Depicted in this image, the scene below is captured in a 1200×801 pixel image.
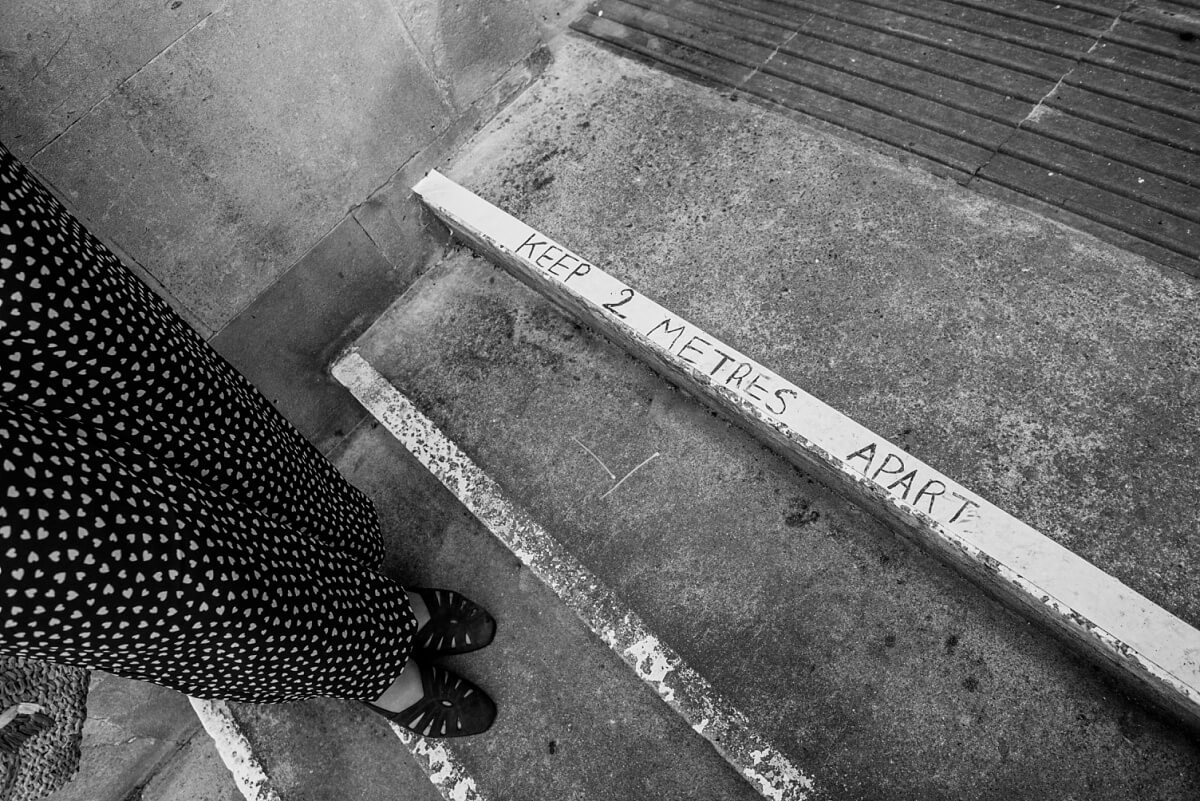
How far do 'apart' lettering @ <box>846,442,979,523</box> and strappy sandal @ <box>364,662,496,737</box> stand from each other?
1.40 metres

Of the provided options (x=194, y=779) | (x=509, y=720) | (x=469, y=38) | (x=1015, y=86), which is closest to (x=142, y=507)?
(x=509, y=720)

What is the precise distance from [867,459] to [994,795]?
0.91 meters

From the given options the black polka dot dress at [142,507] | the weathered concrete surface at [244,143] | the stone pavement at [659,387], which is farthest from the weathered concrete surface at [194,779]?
the weathered concrete surface at [244,143]

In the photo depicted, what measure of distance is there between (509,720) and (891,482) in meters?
1.42

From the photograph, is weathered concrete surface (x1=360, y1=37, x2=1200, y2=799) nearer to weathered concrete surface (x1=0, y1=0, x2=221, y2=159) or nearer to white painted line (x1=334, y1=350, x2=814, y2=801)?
white painted line (x1=334, y1=350, x2=814, y2=801)

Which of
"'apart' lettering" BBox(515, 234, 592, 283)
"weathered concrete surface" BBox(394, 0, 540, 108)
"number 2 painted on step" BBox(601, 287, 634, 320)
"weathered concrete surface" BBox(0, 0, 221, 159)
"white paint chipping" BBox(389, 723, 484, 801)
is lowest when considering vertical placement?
"white paint chipping" BBox(389, 723, 484, 801)

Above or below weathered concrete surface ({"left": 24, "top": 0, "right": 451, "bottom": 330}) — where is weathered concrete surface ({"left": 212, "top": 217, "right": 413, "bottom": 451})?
below

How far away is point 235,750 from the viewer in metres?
2.84

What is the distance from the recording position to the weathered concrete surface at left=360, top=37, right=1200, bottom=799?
2.12 m

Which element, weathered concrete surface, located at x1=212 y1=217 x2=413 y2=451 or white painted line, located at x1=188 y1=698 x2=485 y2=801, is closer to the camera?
white painted line, located at x1=188 y1=698 x2=485 y2=801

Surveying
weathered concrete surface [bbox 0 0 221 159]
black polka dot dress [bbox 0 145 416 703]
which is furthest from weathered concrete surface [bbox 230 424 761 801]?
weathered concrete surface [bbox 0 0 221 159]

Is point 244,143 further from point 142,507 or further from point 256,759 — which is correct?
point 256,759

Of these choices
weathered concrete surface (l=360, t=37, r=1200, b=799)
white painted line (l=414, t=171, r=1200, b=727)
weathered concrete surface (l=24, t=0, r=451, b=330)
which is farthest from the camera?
weathered concrete surface (l=24, t=0, r=451, b=330)

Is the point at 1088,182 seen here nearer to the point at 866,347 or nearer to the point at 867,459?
the point at 866,347
